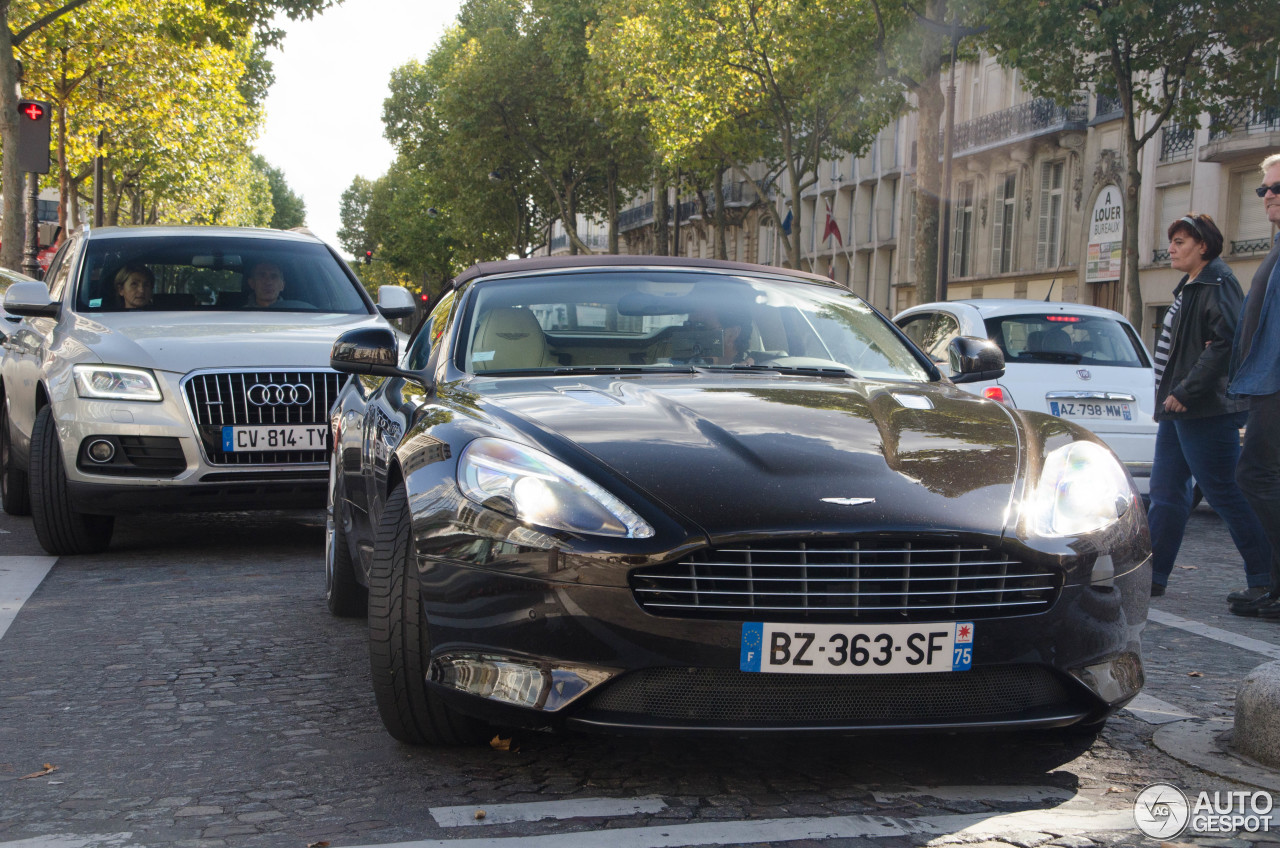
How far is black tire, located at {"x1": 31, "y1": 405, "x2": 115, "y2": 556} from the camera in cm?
798

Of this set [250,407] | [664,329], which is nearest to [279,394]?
[250,407]

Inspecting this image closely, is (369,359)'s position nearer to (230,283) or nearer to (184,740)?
(184,740)

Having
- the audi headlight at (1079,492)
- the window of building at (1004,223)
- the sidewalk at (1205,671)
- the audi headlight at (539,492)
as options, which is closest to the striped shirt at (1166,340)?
the sidewalk at (1205,671)

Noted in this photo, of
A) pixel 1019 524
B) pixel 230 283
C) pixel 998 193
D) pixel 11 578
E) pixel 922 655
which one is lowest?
pixel 11 578

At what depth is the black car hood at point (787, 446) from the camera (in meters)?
3.63

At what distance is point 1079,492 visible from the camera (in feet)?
13.1

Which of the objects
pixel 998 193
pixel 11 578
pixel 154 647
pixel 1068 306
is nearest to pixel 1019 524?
pixel 154 647

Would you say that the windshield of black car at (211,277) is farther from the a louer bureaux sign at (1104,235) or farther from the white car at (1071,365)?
the a louer bureaux sign at (1104,235)

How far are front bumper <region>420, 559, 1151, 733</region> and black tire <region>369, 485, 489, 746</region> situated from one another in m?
0.21

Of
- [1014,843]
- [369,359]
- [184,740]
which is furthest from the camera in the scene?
[369,359]

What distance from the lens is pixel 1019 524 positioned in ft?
12.2

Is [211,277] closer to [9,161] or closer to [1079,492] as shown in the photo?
[1079,492]

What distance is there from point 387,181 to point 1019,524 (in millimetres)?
114889

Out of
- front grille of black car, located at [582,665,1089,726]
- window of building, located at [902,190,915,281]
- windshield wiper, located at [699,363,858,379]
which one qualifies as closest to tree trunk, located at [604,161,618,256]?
window of building, located at [902,190,915,281]
